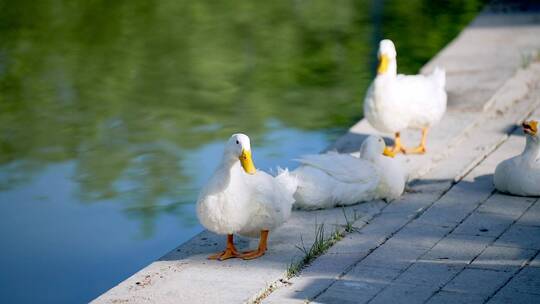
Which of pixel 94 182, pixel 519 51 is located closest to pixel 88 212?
pixel 94 182

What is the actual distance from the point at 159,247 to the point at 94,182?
4.72ft

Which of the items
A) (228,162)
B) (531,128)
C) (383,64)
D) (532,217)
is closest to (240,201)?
(228,162)

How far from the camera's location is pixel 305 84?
11.7m

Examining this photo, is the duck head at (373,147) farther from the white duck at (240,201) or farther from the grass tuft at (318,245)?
the white duck at (240,201)

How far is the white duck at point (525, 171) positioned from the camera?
7.21 m

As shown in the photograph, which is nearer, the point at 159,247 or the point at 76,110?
the point at 159,247

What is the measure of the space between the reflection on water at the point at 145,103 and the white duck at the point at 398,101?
1364 millimetres

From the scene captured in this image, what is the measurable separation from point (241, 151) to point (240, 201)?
33cm

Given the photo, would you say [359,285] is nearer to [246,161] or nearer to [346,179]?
[246,161]

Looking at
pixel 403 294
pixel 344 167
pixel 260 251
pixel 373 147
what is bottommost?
pixel 403 294

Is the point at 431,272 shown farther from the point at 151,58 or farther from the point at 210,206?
the point at 151,58

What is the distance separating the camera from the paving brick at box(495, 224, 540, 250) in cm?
637

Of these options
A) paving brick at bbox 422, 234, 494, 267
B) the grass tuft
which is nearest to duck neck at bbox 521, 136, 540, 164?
paving brick at bbox 422, 234, 494, 267

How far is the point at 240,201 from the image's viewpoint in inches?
246
